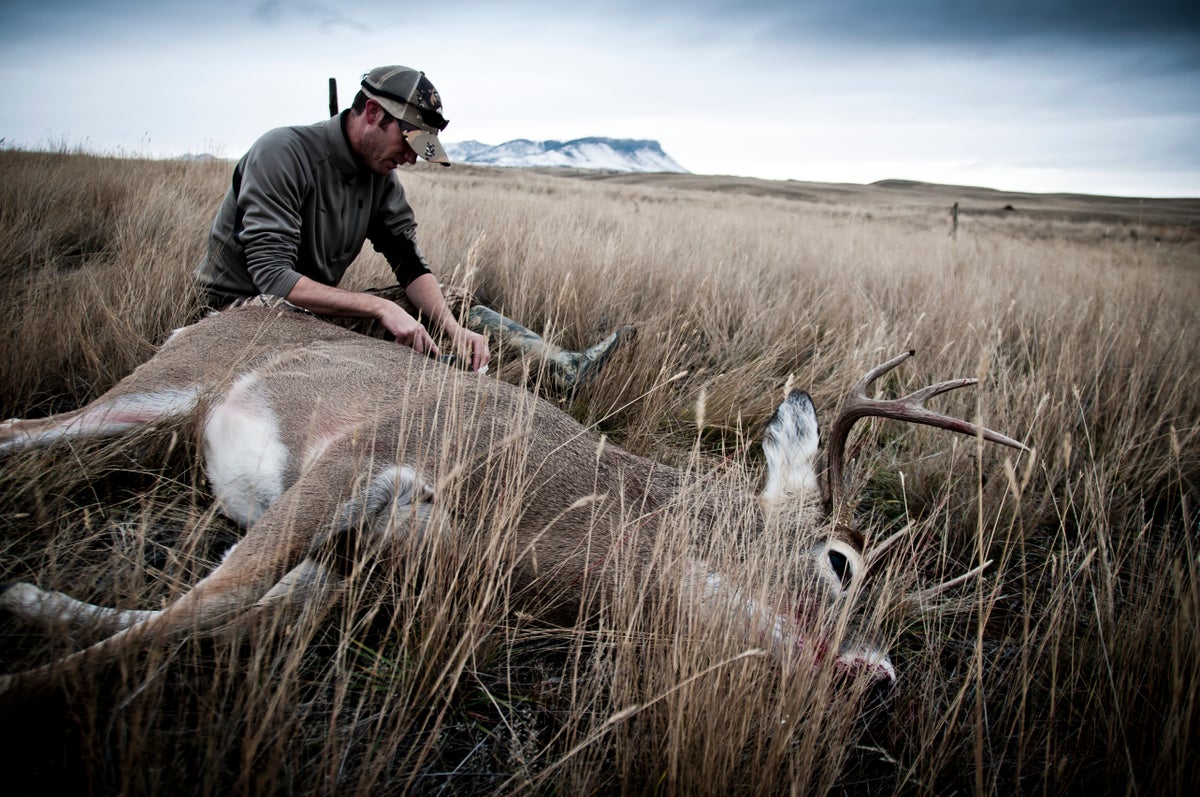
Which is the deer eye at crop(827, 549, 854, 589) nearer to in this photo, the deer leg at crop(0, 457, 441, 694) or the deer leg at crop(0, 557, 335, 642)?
the deer leg at crop(0, 457, 441, 694)

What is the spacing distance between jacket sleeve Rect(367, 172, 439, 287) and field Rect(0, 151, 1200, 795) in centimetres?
74

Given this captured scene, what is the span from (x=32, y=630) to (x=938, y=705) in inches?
91.7

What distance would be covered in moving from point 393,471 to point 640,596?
89cm

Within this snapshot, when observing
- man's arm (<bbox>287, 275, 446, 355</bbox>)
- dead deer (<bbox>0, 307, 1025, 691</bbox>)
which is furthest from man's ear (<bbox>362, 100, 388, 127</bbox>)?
dead deer (<bbox>0, 307, 1025, 691</bbox>)

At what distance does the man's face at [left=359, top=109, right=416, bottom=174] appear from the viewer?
3.30 m

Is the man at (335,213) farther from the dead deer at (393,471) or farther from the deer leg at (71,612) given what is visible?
the deer leg at (71,612)

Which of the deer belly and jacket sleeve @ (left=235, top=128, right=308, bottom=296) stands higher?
jacket sleeve @ (left=235, top=128, right=308, bottom=296)

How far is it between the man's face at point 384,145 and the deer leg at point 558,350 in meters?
1.02

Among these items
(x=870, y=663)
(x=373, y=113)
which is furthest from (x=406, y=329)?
(x=870, y=663)

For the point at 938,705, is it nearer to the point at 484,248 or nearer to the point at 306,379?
the point at 306,379

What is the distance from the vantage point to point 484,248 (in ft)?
18.9

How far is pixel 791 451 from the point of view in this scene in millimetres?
2490

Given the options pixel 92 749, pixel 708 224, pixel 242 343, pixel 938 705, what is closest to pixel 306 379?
pixel 242 343

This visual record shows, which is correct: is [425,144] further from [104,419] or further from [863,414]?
[863,414]
